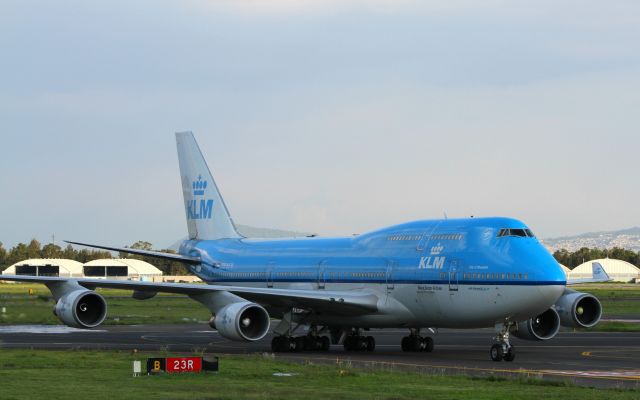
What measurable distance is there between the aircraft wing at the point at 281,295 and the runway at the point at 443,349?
1.77 metres

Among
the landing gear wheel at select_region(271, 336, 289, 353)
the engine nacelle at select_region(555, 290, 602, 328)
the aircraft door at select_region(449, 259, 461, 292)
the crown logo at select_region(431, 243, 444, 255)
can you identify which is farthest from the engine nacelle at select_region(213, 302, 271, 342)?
the engine nacelle at select_region(555, 290, 602, 328)

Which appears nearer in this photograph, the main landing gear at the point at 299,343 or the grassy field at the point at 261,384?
the grassy field at the point at 261,384

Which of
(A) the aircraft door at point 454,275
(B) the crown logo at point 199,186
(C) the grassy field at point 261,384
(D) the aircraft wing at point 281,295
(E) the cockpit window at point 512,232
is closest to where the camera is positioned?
(C) the grassy field at point 261,384

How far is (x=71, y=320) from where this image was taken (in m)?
41.3

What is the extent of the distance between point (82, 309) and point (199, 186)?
1678 cm

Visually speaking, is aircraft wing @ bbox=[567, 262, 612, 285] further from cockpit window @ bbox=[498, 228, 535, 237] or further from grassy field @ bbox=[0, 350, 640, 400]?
grassy field @ bbox=[0, 350, 640, 400]

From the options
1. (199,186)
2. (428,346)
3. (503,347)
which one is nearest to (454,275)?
(503,347)

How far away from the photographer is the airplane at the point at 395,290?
126 feet

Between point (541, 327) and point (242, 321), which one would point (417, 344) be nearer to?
point (541, 327)

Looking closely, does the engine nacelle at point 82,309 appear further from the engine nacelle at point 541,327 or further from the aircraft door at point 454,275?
the engine nacelle at point 541,327

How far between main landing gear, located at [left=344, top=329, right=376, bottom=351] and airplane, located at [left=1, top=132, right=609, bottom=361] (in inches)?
1.9

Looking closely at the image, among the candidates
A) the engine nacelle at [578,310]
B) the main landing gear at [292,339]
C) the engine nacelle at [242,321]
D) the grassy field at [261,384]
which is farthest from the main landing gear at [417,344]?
the grassy field at [261,384]

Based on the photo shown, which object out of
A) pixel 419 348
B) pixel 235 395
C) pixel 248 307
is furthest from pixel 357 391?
pixel 419 348

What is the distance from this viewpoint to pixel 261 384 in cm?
2870
